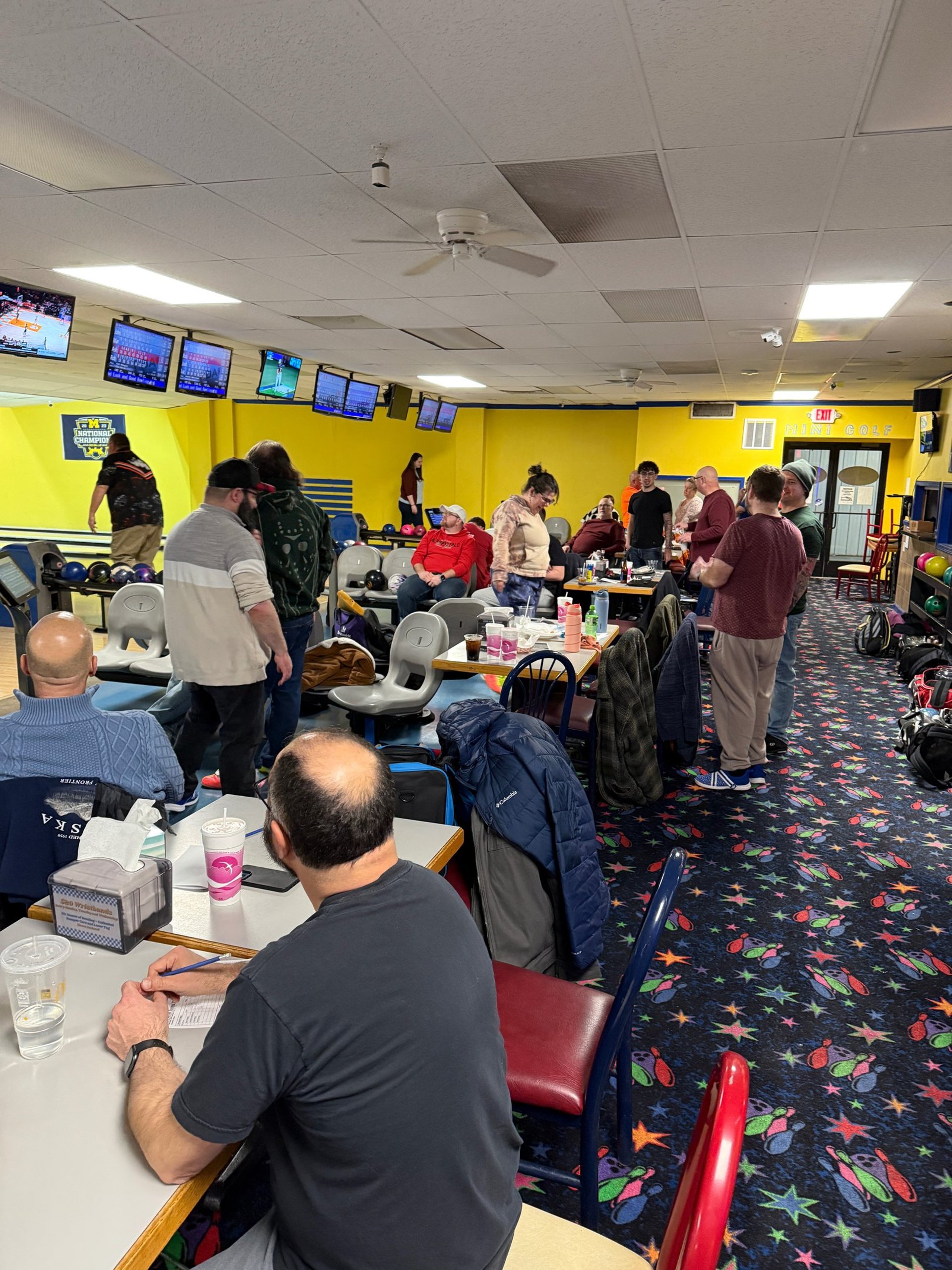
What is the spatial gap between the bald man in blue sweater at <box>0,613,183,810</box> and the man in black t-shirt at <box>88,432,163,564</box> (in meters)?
6.07

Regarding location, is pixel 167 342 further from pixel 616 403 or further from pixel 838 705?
pixel 616 403

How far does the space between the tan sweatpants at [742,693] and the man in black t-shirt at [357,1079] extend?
348 centimetres

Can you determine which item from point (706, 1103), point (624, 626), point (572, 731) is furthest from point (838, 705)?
point (706, 1103)

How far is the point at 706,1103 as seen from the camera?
3.79 feet

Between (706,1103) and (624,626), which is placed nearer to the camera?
(706,1103)

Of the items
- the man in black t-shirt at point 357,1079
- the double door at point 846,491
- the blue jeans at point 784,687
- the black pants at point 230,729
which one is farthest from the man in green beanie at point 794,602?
the double door at point 846,491

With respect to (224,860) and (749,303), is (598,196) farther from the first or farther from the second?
(224,860)

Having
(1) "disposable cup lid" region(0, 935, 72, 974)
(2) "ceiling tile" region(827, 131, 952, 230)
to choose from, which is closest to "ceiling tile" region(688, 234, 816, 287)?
(2) "ceiling tile" region(827, 131, 952, 230)

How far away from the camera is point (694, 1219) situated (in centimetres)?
96

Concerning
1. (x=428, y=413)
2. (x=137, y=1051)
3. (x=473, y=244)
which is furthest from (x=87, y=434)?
(x=137, y=1051)

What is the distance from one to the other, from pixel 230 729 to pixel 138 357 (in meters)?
3.67

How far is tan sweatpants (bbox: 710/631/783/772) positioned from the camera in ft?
14.3

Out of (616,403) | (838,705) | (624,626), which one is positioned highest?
(616,403)

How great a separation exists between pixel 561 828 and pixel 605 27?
1.91 m
